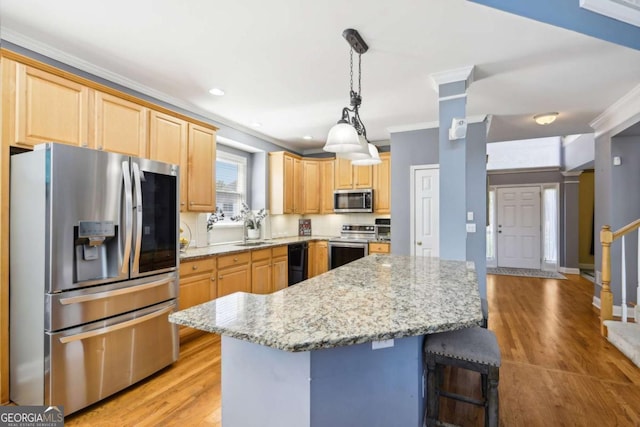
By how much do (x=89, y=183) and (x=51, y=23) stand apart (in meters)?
1.09

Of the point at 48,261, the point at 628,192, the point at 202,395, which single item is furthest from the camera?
the point at 628,192

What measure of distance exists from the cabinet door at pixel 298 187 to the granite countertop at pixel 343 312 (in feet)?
11.6

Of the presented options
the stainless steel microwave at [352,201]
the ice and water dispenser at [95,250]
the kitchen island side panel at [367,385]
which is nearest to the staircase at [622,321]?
the kitchen island side panel at [367,385]

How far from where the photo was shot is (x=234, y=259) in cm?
359

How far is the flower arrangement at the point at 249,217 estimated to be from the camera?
4.69m

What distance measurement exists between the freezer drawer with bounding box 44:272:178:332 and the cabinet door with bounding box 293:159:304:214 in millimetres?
3041

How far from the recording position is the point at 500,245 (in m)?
7.34

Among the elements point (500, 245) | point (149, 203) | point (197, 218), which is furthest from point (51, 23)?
point (500, 245)

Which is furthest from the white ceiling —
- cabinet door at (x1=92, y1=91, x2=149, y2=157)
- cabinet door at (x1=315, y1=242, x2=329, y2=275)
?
cabinet door at (x1=315, y1=242, x2=329, y2=275)

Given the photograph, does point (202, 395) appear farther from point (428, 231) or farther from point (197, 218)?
point (428, 231)

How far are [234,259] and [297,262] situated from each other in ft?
4.75

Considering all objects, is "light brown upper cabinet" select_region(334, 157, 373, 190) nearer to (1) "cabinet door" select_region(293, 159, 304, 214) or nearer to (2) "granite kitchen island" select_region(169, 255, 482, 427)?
(1) "cabinet door" select_region(293, 159, 304, 214)

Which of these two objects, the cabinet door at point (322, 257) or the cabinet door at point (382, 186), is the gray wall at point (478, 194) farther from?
the cabinet door at point (322, 257)

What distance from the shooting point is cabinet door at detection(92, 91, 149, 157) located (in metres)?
2.44
